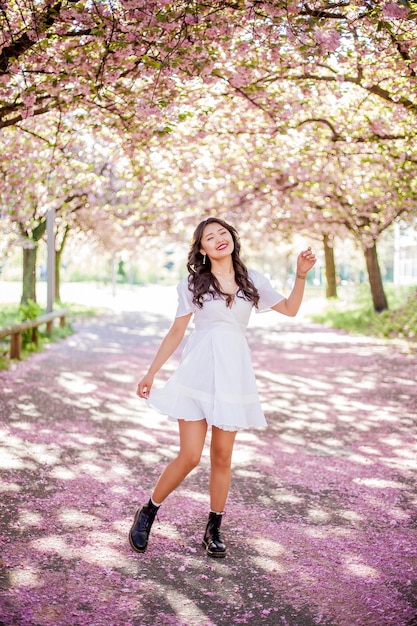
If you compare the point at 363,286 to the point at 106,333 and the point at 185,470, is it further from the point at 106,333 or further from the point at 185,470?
the point at 185,470

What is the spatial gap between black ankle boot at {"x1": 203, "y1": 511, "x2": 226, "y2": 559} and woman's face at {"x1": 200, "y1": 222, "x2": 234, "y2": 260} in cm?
164

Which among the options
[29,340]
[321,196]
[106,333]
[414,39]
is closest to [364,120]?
[414,39]

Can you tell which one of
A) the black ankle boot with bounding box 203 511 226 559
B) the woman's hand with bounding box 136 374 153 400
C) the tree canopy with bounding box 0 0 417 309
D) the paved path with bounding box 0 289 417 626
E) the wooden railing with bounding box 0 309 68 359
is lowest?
the paved path with bounding box 0 289 417 626

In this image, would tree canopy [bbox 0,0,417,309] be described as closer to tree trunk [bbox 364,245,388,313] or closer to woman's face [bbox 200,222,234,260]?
tree trunk [bbox 364,245,388,313]

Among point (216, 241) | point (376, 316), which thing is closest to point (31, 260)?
point (376, 316)

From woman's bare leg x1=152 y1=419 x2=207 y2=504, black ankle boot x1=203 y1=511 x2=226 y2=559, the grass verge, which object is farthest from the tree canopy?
black ankle boot x1=203 y1=511 x2=226 y2=559

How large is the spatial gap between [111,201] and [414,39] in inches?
719

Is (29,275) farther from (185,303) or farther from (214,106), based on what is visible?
(185,303)

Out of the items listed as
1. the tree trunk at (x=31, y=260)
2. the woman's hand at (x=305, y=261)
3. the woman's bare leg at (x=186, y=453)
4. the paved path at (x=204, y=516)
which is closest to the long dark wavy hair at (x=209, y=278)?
the woman's hand at (x=305, y=261)

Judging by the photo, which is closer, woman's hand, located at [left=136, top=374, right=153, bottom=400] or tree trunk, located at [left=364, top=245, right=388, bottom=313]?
woman's hand, located at [left=136, top=374, right=153, bottom=400]

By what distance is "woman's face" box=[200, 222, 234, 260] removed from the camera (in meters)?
4.75

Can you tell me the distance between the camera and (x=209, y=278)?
4695 mm

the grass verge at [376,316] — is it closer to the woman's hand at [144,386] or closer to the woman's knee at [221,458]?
the woman's knee at [221,458]

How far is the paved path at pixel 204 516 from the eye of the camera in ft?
12.6
